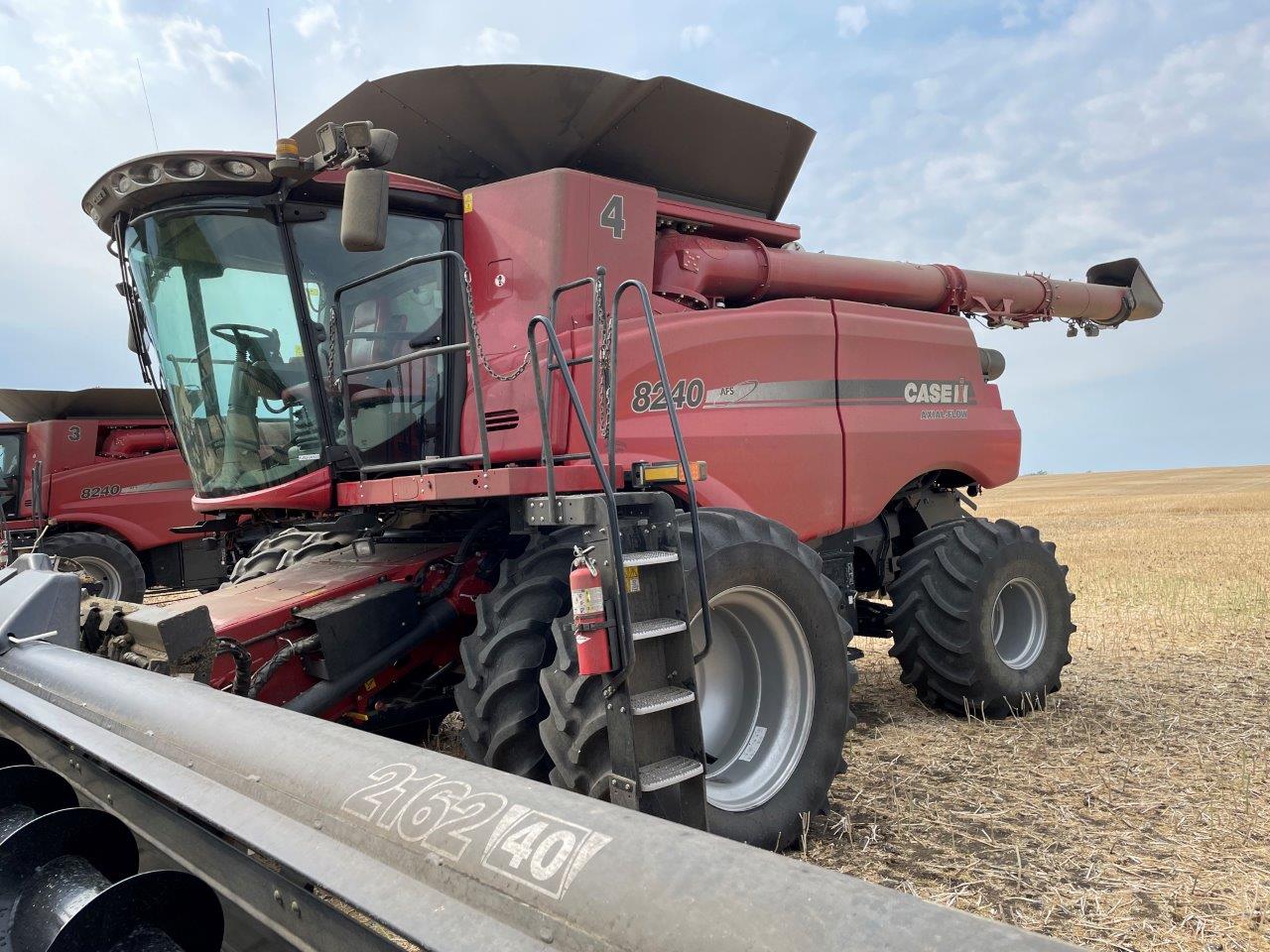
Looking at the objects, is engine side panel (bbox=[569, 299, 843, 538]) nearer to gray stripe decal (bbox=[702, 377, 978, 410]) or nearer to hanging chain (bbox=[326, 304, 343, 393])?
gray stripe decal (bbox=[702, 377, 978, 410])

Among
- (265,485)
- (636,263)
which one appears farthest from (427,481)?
Result: (636,263)

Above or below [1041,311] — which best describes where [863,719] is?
below

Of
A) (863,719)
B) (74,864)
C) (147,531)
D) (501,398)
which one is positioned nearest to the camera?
(74,864)

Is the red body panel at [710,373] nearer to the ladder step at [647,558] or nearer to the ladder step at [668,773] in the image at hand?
the ladder step at [647,558]

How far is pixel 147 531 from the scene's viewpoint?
11719mm

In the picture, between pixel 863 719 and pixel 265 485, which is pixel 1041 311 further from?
pixel 265 485

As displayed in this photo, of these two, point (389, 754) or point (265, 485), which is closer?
point (389, 754)

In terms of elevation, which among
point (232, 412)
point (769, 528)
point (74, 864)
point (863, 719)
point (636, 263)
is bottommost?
point (863, 719)

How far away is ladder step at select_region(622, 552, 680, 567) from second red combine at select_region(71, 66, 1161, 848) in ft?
0.06

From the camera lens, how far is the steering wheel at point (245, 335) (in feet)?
Result: 12.9

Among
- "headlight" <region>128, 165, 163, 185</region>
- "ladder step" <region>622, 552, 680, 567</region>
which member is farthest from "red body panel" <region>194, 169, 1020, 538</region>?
"headlight" <region>128, 165, 163, 185</region>

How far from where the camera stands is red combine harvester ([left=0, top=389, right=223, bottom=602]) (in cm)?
1127

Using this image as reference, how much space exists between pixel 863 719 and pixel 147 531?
9.91 meters

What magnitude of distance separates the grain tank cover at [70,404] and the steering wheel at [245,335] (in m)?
9.08
